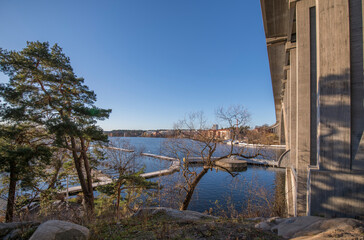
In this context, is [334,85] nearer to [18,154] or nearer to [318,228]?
[318,228]

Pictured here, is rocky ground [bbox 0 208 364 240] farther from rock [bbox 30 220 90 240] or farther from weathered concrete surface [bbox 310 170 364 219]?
weathered concrete surface [bbox 310 170 364 219]

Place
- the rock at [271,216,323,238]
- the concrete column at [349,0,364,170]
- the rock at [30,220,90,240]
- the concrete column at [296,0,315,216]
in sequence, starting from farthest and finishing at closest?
1. the concrete column at [296,0,315,216]
2. the concrete column at [349,0,364,170]
3. the rock at [271,216,323,238]
4. the rock at [30,220,90,240]

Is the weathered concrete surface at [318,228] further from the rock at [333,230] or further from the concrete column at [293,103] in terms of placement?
the concrete column at [293,103]

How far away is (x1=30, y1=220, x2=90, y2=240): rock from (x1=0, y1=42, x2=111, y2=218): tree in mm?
5087

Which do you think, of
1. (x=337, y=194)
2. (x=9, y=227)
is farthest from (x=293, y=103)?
(x=9, y=227)

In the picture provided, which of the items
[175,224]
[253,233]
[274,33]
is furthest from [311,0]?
[175,224]

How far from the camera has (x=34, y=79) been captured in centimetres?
993

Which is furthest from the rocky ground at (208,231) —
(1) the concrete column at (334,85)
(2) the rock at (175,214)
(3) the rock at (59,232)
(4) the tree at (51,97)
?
(4) the tree at (51,97)

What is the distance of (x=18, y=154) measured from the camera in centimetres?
765

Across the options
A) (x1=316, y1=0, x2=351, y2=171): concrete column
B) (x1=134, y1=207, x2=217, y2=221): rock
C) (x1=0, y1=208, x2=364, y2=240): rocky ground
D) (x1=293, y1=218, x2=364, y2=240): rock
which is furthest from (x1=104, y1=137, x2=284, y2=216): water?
(x1=293, y1=218, x2=364, y2=240): rock

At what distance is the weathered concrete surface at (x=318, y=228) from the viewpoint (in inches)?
116

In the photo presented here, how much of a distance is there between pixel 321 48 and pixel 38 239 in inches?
268

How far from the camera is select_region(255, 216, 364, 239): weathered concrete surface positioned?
9.68 ft

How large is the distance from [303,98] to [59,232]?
293 inches
